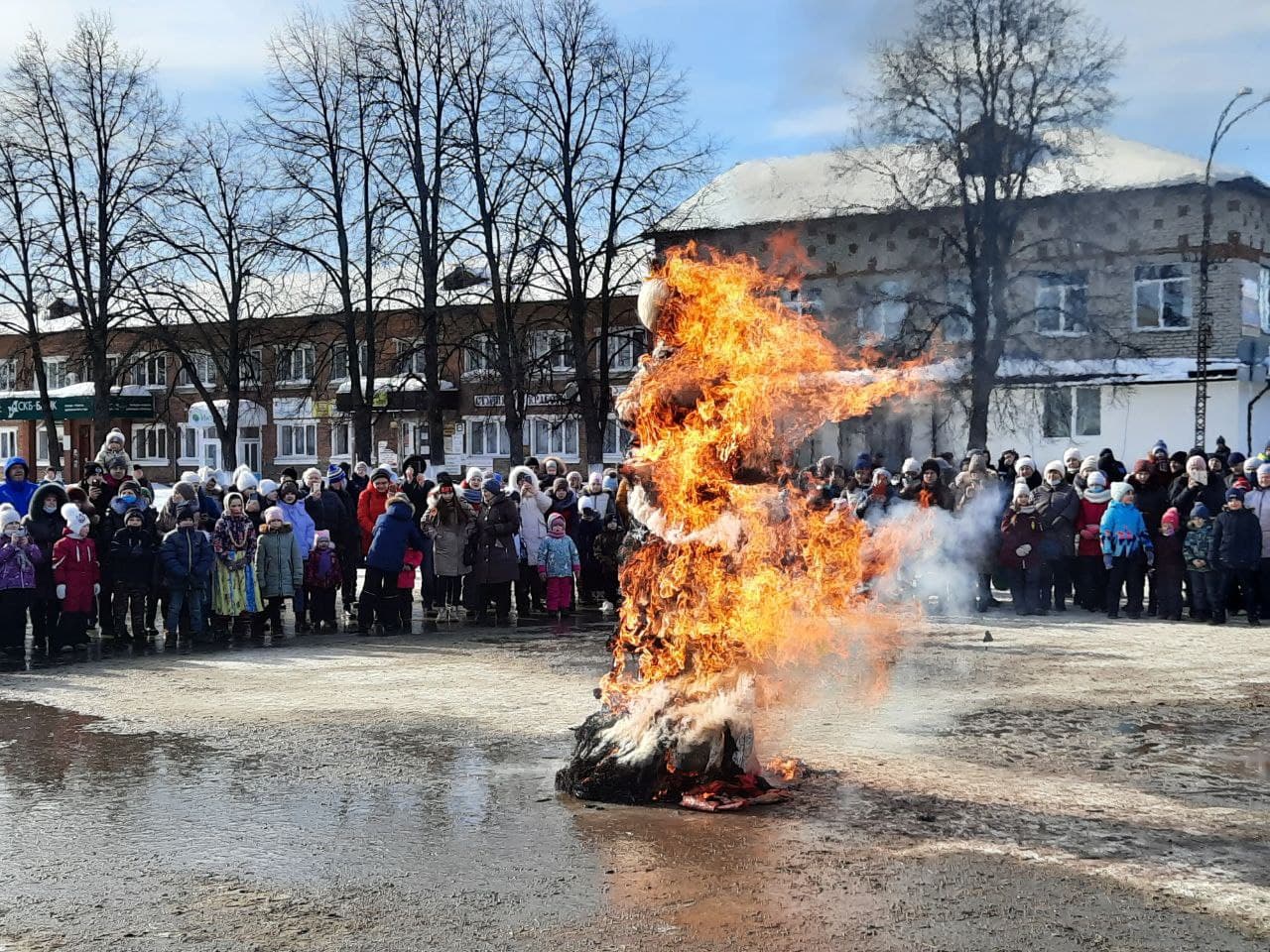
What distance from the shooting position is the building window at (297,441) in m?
57.7

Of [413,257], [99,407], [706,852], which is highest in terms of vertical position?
[413,257]

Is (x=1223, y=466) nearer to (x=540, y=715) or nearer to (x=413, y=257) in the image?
(x=540, y=715)

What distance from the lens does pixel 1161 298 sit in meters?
37.9

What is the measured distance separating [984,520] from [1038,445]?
867 inches

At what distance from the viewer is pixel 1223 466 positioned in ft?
61.9

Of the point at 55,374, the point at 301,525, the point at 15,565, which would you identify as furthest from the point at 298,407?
the point at 15,565

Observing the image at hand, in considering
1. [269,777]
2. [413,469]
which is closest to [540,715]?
[269,777]

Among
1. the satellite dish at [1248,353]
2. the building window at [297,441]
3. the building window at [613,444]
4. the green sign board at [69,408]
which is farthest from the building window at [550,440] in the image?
the satellite dish at [1248,353]

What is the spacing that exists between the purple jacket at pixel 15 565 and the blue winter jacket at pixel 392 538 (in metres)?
3.50

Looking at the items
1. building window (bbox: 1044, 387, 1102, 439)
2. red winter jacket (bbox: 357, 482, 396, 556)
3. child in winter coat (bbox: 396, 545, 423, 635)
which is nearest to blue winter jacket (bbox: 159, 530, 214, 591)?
child in winter coat (bbox: 396, 545, 423, 635)

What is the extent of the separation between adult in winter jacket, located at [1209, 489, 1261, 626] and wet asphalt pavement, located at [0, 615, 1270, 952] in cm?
391

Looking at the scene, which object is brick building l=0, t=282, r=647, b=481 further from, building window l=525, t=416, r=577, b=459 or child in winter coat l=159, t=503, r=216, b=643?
child in winter coat l=159, t=503, r=216, b=643

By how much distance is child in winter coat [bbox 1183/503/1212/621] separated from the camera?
1531 cm

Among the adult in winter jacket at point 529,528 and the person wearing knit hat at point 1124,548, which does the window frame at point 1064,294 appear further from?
the adult in winter jacket at point 529,528
